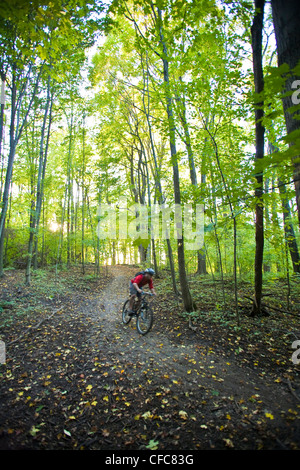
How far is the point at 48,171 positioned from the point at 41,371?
15184mm

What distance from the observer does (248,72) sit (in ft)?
16.1

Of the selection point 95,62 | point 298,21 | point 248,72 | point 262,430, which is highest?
point 95,62

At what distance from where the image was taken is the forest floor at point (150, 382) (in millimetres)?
2424

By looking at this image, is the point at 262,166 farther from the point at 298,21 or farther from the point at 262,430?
the point at 262,430

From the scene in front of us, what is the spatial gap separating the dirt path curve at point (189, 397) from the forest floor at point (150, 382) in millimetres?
14

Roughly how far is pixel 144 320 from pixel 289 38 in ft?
19.2

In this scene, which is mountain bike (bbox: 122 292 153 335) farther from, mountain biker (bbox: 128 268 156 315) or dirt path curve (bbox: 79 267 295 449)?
dirt path curve (bbox: 79 267 295 449)

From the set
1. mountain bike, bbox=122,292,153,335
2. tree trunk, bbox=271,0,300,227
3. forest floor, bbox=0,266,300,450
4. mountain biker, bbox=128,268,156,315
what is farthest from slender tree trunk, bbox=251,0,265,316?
mountain bike, bbox=122,292,153,335

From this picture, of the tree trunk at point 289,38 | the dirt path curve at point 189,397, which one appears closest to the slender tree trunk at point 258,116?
the tree trunk at point 289,38

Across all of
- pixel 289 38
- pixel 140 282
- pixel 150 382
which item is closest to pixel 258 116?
pixel 289 38

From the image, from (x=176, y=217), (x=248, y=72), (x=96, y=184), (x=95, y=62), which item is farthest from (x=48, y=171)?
(x=248, y=72)

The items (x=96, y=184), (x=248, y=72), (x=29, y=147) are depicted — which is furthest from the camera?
(x=96, y=184)

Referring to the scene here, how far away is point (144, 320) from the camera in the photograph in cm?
564

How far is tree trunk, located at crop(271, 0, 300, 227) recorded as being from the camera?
1.93 metres
